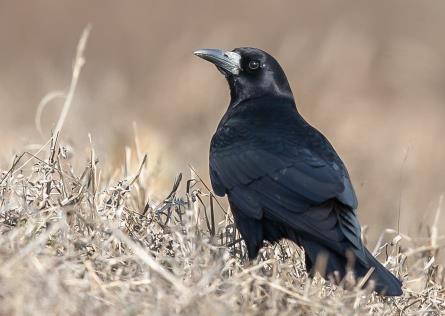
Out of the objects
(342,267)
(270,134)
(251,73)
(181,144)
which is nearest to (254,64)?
(251,73)

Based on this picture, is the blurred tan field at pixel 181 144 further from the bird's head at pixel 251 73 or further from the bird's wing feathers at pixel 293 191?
the bird's head at pixel 251 73

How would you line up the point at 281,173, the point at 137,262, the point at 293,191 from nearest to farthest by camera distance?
the point at 137,262, the point at 293,191, the point at 281,173

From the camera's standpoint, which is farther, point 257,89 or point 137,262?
point 257,89

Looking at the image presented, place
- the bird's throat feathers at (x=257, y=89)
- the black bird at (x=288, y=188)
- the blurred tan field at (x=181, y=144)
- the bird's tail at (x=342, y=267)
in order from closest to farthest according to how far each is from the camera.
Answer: the blurred tan field at (x=181, y=144)
the bird's tail at (x=342, y=267)
the black bird at (x=288, y=188)
the bird's throat feathers at (x=257, y=89)

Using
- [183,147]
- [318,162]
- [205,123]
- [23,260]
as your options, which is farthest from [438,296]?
[205,123]

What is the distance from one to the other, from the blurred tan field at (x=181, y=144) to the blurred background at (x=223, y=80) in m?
0.02

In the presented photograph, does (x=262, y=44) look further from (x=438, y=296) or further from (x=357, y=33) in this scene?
(x=438, y=296)

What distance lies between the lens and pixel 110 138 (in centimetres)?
902

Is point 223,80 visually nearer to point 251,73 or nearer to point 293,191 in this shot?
point 251,73

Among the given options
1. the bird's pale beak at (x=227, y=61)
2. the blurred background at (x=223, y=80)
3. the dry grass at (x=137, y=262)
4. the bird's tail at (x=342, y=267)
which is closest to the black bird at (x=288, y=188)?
the bird's tail at (x=342, y=267)

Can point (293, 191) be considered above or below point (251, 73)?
below

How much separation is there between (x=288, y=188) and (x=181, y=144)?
132 inches

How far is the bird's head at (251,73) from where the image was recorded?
7008 mm

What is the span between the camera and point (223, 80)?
11336 mm
